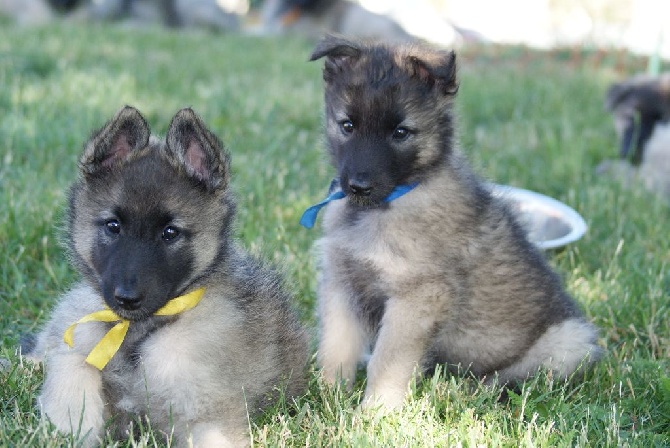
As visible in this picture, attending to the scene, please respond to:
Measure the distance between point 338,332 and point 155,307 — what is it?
1.14 m

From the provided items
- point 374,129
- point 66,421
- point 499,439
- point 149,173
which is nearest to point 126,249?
point 149,173

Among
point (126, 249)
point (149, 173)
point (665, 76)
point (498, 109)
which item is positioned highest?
point (149, 173)

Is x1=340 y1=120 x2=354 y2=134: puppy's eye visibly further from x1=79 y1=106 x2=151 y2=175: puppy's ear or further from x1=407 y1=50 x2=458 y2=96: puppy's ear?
x1=79 y1=106 x2=151 y2=175: puppy's ear

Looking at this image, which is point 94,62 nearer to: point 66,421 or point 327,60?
point 327,60

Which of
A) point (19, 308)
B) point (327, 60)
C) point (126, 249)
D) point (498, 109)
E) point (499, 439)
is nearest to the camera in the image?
point (126, 249)

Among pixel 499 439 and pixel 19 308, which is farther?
pixel 19 308

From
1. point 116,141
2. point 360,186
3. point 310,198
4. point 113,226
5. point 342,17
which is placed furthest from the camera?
point 342,17

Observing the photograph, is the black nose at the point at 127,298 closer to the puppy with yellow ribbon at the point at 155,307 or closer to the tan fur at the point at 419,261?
the puppy with yellow ribbon at the point at 155,307

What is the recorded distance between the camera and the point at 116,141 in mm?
3014

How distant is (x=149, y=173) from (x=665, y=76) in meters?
6.55

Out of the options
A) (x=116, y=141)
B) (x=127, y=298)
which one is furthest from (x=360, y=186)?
(x=127, y=298)

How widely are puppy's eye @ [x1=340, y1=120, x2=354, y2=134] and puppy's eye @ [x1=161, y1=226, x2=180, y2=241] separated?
1.02 m

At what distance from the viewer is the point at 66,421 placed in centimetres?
290

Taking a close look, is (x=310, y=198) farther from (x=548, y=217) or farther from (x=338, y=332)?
(x=338, y=332)
